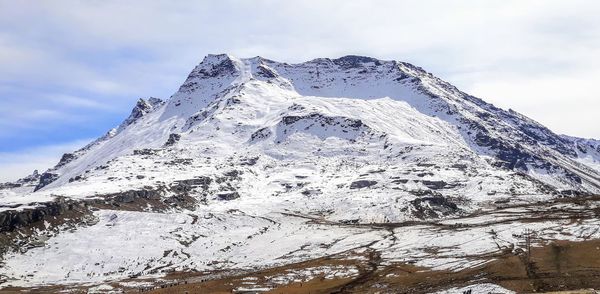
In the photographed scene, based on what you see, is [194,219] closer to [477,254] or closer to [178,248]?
[178,248]

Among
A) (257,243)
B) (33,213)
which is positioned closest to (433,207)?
(257,243)

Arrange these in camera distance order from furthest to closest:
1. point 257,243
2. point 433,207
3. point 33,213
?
point 433,207 → point 33,213 → point 257,243

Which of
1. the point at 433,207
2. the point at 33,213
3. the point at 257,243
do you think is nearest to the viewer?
the point at 257,243

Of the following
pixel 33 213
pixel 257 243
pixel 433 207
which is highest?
pixel 33 213

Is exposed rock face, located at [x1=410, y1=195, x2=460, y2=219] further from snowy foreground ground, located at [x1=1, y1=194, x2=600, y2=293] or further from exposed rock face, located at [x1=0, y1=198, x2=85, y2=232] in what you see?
exposed rock face, located at [x1=0, y1=198, x2=85, y2=232]

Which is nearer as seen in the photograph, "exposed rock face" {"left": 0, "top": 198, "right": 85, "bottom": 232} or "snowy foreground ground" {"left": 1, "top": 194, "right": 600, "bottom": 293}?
"snowy foreground ground" {"left": 1, "top": 194, "right": 600, "bottom": 293}

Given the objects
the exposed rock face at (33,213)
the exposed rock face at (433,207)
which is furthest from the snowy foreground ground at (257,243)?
the exposed rock face at (433,207)

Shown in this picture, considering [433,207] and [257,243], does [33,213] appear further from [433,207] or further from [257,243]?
[433,207]

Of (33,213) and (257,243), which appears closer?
(257,243)

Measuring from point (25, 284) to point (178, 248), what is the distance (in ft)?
122

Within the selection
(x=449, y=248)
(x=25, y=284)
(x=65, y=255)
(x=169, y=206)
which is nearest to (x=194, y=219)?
(x=169, y=206)

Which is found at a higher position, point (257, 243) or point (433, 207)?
point (433, 207)

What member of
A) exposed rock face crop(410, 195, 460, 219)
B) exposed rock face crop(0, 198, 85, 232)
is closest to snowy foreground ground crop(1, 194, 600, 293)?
exposed rock face crop(0, 198, 85, 232)

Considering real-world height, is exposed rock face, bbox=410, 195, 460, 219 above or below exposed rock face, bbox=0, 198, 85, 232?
below
